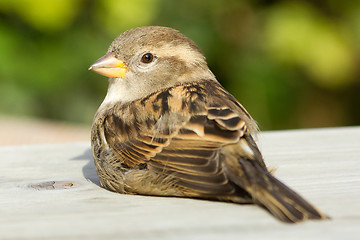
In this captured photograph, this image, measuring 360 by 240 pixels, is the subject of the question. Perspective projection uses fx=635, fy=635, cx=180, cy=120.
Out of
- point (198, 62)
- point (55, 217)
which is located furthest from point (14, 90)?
point (55, 217)

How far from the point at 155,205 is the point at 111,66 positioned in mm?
1174

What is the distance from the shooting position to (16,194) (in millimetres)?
2291

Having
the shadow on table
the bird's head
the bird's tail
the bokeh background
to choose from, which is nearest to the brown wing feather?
the bird's tail

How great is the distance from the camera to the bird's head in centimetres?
301

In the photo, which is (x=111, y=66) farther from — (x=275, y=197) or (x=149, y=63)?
(x=275, y=197)

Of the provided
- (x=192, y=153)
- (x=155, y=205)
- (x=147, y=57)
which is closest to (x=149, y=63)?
(x=147, y=57)

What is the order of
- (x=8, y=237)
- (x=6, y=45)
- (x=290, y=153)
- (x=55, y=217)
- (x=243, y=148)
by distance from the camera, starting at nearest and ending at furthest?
(x=8, y=237) < (x=55, y=217) < (x=243, y=148) < (x=290, y=153) < (x=6, y=45)

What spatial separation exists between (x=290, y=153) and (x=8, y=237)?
1640 millimetres

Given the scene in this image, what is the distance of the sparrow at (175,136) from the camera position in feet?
6.70

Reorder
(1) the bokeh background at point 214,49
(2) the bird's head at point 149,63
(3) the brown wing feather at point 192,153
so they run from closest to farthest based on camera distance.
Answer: (3) the brown wing feather at point 192,153
(2) the bird's head at point 149,63
(1) the bokeh background at point 214,49

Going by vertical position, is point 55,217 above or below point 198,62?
below

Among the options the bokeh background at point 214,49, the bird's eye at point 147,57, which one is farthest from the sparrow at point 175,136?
the bokeh background at point 214,49

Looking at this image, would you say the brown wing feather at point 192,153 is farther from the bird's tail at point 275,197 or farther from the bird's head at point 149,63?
the bird's head at point 149,63

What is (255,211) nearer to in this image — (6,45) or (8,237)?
(8,237)
